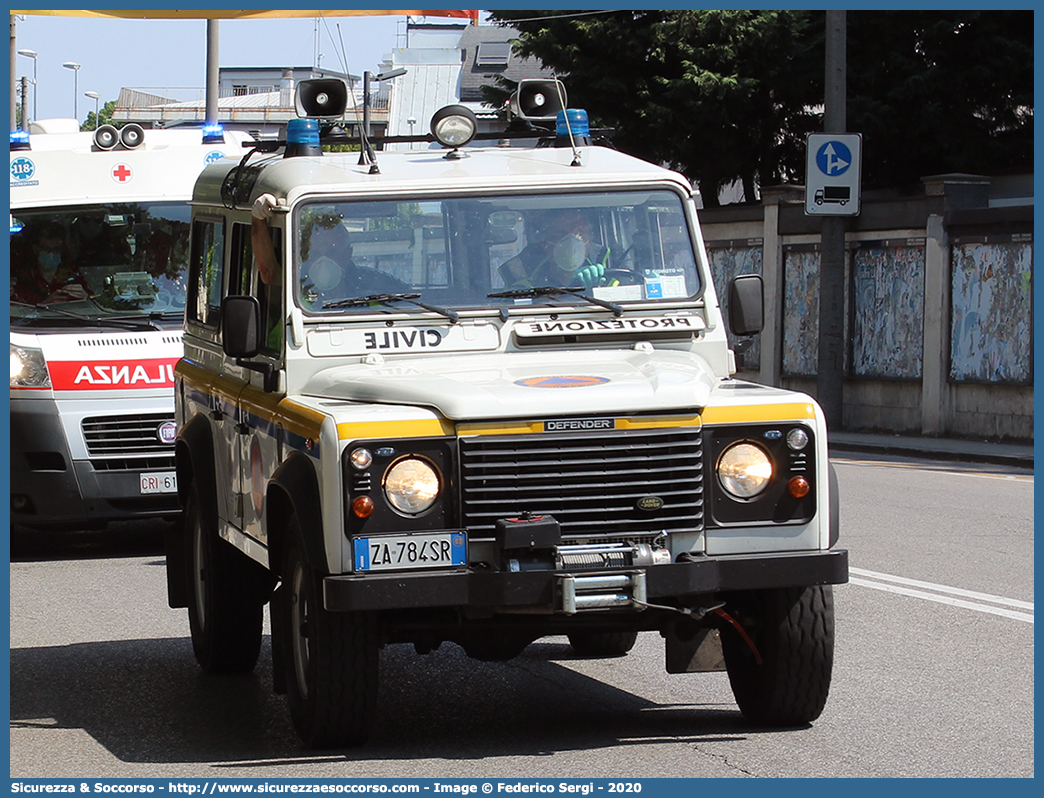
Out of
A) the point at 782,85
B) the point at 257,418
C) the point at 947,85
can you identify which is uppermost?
the point at 782,85

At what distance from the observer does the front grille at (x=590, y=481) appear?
19.8 feet

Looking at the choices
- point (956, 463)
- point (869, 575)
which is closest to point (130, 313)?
point (869, 575)

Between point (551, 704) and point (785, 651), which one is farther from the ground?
point (785, 651)

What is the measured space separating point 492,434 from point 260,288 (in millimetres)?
1775

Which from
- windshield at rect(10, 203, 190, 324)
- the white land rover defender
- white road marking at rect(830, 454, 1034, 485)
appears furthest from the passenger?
white road marking at rect(830, 454, 1034, 485)

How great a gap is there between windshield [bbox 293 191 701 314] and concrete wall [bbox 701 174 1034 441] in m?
16.1

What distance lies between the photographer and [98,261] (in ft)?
41.7

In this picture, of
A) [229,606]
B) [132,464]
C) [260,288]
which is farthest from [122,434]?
[260,288]

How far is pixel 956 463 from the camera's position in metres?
20.6

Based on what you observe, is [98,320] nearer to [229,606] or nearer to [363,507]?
[229,606]

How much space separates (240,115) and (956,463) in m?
75.4

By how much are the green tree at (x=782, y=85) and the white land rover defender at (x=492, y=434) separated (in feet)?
68.7

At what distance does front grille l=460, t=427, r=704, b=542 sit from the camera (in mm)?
6035

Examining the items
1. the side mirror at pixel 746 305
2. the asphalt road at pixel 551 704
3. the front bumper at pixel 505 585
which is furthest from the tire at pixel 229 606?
the side mirror at pixel 746 305
